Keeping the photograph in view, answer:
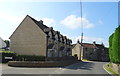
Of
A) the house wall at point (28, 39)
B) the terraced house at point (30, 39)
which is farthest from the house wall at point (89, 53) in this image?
the house wall at point (28, 39)

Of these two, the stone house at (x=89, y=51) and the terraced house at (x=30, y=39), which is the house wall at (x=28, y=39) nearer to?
the terraced house at (x=30, y=39)

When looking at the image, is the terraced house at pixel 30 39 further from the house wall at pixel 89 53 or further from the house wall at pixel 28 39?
the house wall at pixel 89 53

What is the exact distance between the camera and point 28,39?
4631 cm

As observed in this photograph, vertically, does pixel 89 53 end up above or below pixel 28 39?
below

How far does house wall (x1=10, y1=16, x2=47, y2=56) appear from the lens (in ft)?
149

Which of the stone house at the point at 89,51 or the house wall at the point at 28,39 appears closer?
the house wall at the point at 28,39

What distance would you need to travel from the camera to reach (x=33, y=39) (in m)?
46.0

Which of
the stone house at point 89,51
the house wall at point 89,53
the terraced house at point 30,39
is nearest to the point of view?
the terraced house at point 30,39

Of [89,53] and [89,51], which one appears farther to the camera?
[89,51]

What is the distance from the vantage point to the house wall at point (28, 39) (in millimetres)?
45438

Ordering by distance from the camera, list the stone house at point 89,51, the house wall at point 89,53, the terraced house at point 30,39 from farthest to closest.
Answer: the house wall at point 89,53 → the stone house at point 89,51 → the terraced house at point 30,39

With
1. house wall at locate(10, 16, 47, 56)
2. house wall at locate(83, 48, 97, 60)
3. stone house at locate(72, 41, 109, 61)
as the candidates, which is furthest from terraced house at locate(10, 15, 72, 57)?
house wall at locate(83, 48, 97, 60)

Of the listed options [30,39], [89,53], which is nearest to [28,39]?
[30,39]

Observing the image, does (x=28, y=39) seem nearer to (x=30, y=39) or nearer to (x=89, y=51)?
(x=30, y=39)
